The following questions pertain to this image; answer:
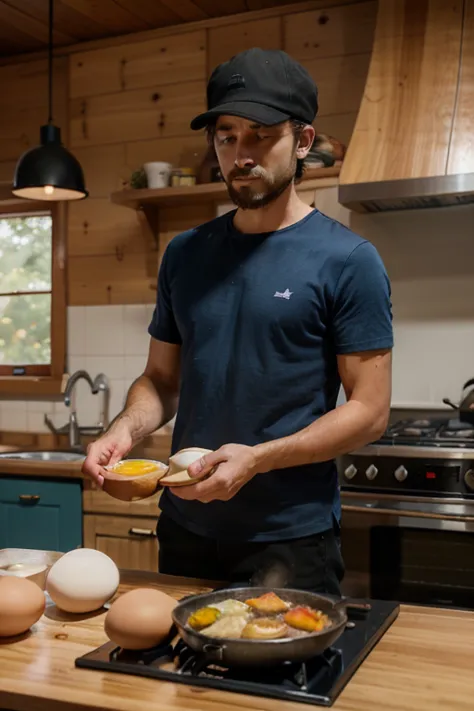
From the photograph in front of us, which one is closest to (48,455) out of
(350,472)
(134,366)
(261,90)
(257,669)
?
(134,366)

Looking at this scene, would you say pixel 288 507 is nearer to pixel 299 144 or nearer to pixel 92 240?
pixel 299 144

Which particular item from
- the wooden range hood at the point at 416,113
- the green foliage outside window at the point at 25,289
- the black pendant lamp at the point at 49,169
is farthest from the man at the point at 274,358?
the green foliage outside window at the point at 25,289

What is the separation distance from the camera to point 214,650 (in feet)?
3.46

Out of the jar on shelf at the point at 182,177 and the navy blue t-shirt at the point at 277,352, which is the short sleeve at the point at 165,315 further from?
the jar on shelf at the point at 182,177

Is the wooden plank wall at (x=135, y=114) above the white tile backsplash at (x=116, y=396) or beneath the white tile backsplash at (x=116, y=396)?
above

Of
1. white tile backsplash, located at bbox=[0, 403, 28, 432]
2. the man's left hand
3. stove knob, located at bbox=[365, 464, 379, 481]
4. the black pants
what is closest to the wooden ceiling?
white tile backsplash, located at bbox=[0, 403, 28, 432]

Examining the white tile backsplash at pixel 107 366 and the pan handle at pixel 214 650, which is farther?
the white tile backsplash at pixel 107 366

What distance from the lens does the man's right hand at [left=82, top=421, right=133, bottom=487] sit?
143cm

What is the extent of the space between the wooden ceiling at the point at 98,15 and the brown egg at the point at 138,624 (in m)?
2.81

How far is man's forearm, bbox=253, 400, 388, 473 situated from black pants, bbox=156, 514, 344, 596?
0.18 m

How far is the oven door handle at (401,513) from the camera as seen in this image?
2.52m

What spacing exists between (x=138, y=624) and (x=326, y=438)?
484mm

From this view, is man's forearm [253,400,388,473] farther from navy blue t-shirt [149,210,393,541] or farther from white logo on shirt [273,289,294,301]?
white logo on shirt [273,289,294,301]

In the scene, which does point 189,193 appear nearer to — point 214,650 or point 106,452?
point 106,452
